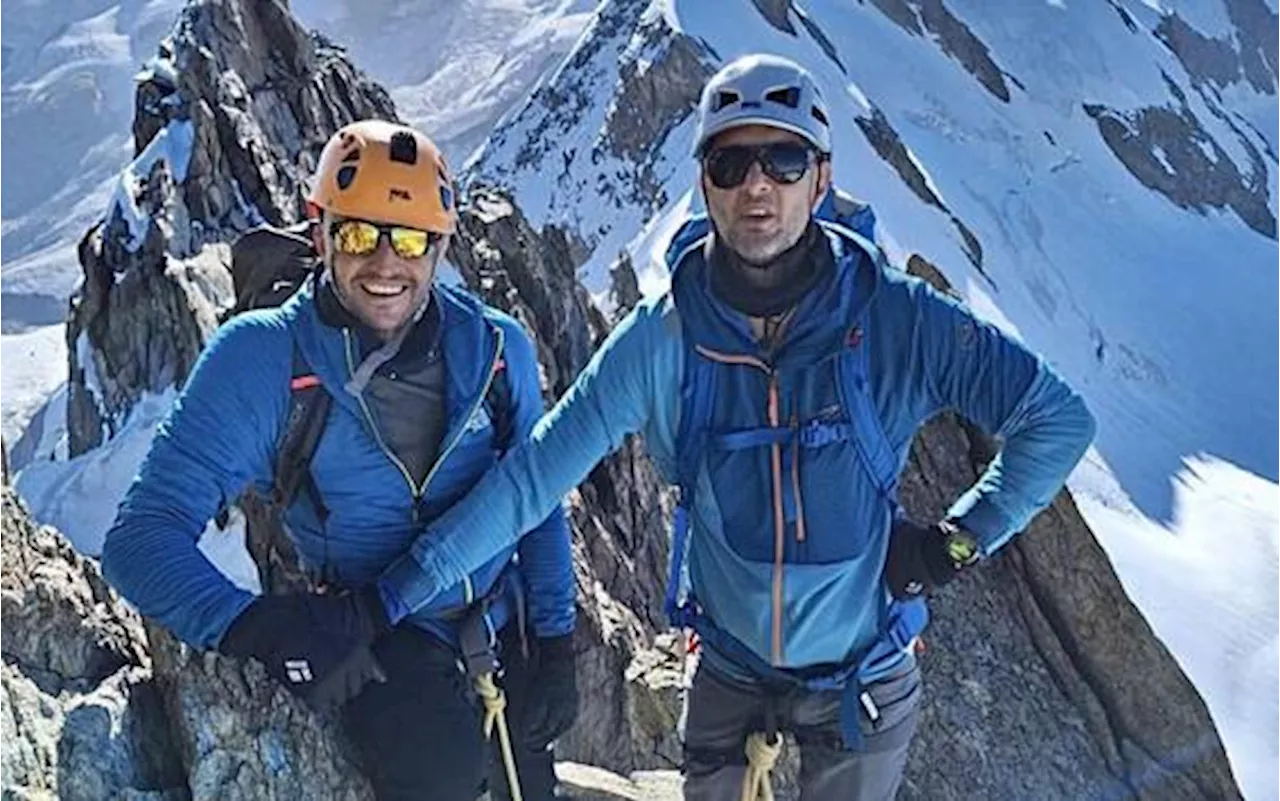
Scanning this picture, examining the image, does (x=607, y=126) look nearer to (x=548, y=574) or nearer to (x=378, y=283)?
(x=548, y=574)

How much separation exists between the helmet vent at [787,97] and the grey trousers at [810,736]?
2.04 metres

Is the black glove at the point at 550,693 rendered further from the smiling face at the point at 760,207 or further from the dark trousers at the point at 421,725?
the smiling face at the point at 760,207

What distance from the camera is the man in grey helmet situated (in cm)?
477

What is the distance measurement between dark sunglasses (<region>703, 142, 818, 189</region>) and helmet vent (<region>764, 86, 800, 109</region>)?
0.51 ft

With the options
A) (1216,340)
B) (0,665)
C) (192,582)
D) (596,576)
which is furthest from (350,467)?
(1216,340)

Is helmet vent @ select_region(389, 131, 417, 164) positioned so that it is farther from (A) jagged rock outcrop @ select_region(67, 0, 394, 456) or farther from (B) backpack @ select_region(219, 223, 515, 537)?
(A) jagged rock outcrop @ select_region(67, 0, 394, 456)

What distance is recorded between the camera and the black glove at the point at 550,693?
566 cm

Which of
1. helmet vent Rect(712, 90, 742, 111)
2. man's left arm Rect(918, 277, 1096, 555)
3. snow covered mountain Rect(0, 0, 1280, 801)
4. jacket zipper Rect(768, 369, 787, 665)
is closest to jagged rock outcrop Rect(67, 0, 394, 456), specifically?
helmet vent Rect(712, 90, 742, 111)

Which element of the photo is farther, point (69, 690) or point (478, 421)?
point (69, 690)

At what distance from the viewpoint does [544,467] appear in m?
5.02

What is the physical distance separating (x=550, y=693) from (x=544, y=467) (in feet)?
3.68

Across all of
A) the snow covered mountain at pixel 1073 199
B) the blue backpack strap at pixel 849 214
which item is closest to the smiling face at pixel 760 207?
the blue backpack strap at pixel 849 214

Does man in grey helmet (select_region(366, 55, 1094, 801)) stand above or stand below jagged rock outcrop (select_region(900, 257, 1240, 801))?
above

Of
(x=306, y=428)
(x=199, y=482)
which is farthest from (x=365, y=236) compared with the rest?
(x=199, y=482)
